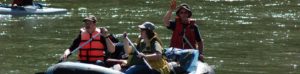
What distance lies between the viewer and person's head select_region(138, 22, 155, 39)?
12616 millimetres

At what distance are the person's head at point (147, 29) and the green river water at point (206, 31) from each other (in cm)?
509

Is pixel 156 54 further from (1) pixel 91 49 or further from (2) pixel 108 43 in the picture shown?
(1) pixel 91 49

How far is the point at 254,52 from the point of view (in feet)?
68.7

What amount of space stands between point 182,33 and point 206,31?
10.9 metres

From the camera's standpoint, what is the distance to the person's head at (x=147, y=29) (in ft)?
41.4

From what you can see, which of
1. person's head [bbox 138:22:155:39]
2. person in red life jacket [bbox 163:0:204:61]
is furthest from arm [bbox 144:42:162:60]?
person in red life jacket [bbox 163:0:204:61]

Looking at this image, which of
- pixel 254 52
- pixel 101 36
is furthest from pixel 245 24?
pixel 101 36

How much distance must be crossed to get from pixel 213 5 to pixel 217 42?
1263cm

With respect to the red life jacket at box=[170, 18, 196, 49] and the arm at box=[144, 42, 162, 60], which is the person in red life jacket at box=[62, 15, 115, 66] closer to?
the arm at box=[144, 42, 162, 60]

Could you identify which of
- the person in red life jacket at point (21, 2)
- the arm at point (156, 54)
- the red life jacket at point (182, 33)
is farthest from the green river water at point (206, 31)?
the arm at point (156, 54)

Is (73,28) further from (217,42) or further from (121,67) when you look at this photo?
(121,67)

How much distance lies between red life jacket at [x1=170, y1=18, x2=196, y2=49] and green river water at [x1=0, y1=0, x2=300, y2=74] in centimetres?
259

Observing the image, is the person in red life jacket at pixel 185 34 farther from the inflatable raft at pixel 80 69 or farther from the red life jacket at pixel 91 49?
the inflatable raft at pixel 80 69

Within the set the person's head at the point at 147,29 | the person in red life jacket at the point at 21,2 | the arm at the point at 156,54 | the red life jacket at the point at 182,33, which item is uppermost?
the person's head at the point at 147,29
